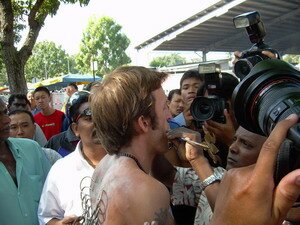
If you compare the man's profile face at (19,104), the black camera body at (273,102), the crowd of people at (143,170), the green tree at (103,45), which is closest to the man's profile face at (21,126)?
the crowd of people at (143,170)

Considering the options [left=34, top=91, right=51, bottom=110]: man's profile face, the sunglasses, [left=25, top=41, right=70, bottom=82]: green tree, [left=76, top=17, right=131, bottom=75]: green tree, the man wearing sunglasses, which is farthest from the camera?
[left=25, top=41, right=70, bottom=82]: green tree

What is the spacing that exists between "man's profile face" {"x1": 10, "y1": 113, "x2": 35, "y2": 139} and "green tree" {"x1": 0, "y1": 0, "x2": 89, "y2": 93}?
4.21 m

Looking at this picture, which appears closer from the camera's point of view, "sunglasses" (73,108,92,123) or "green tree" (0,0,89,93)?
"sunglasses" (73,108,92,123)

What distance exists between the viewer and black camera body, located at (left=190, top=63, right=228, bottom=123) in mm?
2066

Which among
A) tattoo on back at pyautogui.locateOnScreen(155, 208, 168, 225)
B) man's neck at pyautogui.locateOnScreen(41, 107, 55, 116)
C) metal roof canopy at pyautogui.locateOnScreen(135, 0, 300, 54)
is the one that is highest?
metal roof canopy at pyautogui.locateOnScreen(135, 0, 300, 54)

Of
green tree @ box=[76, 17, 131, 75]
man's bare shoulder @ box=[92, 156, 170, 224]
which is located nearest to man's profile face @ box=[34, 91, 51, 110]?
man's bare shoulder @ box=[92, 156, 170, 224]

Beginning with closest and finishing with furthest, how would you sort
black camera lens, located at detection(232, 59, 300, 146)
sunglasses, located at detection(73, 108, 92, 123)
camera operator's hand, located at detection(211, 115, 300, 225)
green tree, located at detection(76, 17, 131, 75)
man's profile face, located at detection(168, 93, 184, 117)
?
camera operator's hand, located at detection(211, 115, 300, 225)
black camera lens, located at detection(232, 59, 300, 146)
sunglasses, located at detection(73, 108, 92, 123)
man's profile face, located at detection(168, 93, 184, 117)
green tree, located at detection(76, 17, 131, 75)

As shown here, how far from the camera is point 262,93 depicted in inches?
38.2

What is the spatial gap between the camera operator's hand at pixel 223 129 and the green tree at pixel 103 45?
43.5 meters

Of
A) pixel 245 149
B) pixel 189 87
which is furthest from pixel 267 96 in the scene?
pixel 189 87

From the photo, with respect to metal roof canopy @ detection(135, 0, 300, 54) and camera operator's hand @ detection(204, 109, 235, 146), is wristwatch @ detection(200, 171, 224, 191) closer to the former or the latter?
camera operator's hand @ detection(204, 109, 235, 146)

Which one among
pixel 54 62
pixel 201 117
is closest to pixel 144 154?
pixel 201 117

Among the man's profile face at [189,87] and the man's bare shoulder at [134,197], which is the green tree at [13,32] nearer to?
the man's profile face at [189,87]

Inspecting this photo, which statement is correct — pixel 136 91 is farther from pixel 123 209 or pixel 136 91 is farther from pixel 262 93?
pixel 262 93
